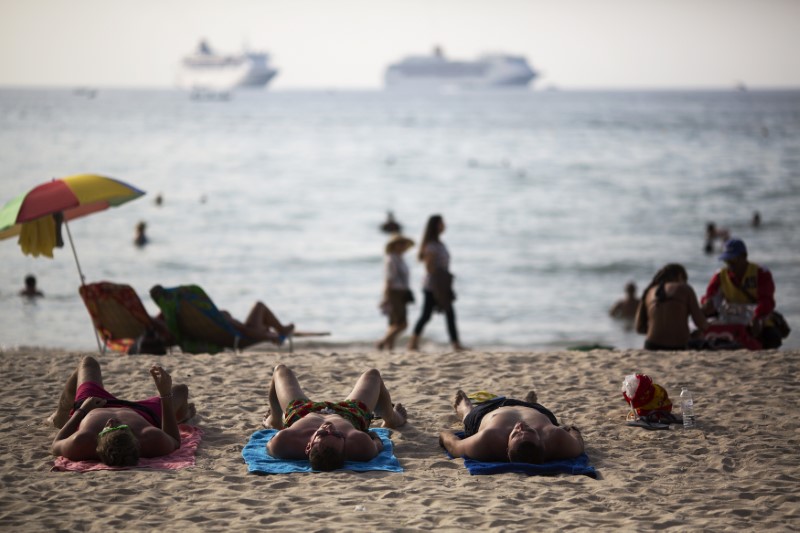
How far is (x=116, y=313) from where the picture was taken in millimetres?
7973

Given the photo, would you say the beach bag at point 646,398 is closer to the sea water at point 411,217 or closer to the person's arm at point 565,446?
the person's arm at point 565,446

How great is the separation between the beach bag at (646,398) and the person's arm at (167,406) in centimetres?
263

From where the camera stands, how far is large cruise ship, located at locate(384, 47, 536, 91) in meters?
132

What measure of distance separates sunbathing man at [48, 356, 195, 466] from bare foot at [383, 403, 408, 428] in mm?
1210

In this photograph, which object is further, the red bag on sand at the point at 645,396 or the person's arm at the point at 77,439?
the red bag on sand at the point at 645,396

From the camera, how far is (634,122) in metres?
67.5

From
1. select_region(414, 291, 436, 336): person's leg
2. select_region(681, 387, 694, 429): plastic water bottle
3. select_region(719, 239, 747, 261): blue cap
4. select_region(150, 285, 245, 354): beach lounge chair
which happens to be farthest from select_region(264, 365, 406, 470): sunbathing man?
select_region(414, 291, 436, 336): person's leg

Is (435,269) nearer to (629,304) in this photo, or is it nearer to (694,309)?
(694,309)

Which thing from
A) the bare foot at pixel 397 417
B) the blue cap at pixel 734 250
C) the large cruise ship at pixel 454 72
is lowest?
the bare foot at pixel 397 417

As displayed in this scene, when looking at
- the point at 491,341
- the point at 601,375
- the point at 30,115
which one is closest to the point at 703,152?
the point at 491,341

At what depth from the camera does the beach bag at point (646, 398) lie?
19.1 ft

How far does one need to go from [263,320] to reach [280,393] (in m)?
2.92

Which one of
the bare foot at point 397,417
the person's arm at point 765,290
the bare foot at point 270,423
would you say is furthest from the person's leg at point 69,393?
the person's arm at point 765,290

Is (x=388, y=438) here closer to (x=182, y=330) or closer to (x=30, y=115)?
(x=182, y=330)
